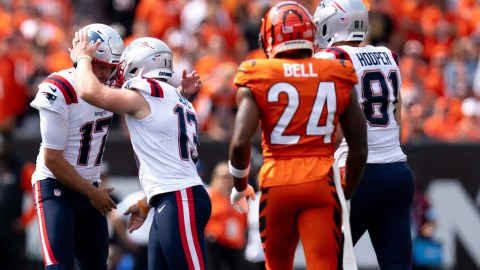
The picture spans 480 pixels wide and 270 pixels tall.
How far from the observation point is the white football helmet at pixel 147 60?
7.61 metres

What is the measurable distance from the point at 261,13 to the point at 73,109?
7.88 metres

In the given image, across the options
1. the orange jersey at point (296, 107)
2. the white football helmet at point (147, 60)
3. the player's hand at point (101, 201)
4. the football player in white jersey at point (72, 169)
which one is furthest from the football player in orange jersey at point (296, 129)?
the football player in white jersey at point (72, 169)

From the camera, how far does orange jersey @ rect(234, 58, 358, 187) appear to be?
22.1 ft

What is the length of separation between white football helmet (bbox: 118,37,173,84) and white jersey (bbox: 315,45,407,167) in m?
1.09

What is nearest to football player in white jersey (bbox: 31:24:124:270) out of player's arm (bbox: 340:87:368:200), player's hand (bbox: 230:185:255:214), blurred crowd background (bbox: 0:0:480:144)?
player's hand (bbox: 230:185:255:214)

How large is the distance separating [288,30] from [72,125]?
68.8 inches

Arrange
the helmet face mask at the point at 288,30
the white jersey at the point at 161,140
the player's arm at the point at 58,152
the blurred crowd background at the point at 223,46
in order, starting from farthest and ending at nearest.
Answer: the blurred crowd background at the point at 223,46 < the player's arm at the point at 58,152 < the white jersey at the point at 161,140 < the helmet face mask at the point at 288,30

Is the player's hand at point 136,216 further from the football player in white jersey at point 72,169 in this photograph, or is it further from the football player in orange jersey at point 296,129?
the football player in orange jersey at point 296,129

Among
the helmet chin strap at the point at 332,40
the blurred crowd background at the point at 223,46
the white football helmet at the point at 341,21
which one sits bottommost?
the blurred crowd background at the point at 223,46

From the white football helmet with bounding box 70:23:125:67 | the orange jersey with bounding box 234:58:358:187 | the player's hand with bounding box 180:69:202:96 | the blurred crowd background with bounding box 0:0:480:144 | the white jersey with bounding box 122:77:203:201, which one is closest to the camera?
the orange jersey with bounding box 234:58:358:187

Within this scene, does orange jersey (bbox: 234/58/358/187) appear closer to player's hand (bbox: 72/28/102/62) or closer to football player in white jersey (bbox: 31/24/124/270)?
player's hand (bbox: 72/28/102/62)

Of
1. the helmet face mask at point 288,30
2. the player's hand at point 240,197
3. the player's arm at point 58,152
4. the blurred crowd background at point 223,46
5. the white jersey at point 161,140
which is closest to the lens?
the helmet face mask at point 288,30

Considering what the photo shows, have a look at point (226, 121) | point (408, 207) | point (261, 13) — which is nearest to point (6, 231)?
point (226, 121)

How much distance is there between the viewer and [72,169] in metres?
7.61
